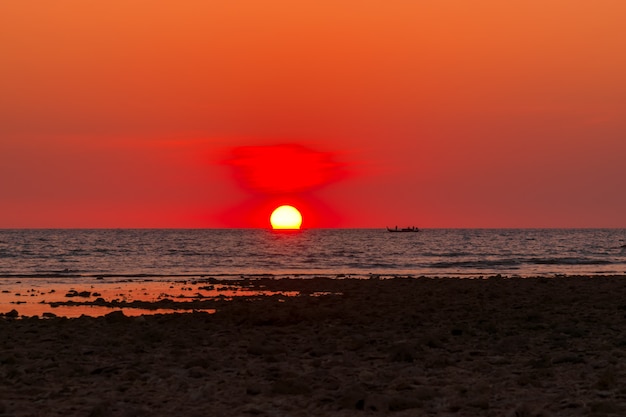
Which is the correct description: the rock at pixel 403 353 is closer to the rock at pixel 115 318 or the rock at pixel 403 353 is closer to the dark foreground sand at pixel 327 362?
the dark foreground sand at pixel 327 362

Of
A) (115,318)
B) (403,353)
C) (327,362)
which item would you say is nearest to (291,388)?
(327,362)

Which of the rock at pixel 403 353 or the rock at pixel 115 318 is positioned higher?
the rock at pixel 115 318

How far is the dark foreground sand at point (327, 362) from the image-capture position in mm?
12023

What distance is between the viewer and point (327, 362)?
51.6 ft

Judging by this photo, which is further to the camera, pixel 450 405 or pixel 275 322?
pixel 275 322

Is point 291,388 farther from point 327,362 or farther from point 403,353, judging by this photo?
point 403,353

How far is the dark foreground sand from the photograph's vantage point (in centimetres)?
1202

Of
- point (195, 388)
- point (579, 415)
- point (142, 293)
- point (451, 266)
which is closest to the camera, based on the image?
point (579, 415)

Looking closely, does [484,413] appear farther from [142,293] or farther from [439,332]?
[142,293]

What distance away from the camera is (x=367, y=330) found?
67.6 feet

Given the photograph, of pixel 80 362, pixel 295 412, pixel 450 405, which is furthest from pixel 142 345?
pixel 450 405

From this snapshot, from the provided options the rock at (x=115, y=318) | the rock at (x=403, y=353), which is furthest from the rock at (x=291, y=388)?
the rock at (x=115, y=318)

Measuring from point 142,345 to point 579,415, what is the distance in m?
11.3

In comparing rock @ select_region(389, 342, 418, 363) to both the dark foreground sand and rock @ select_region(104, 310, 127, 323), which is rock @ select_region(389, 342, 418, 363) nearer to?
the dark foreground sand
